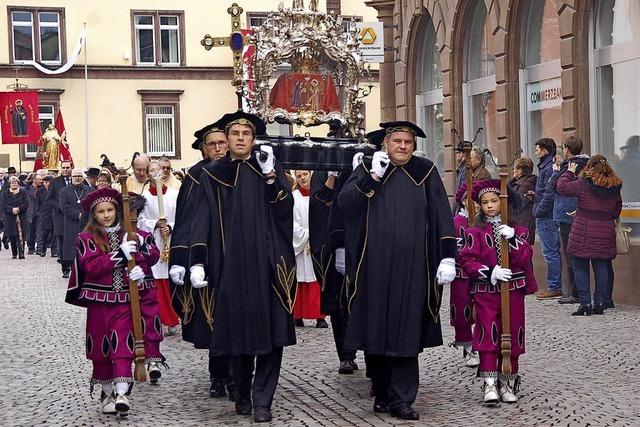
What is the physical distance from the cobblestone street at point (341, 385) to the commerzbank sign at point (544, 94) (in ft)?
14.3

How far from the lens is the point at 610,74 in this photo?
53.1 feet

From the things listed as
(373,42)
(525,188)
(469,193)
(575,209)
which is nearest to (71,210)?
(373,42)

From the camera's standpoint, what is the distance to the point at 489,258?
28.6 feet

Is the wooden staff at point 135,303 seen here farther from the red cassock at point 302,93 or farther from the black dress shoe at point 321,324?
the red cassock at point 302,93

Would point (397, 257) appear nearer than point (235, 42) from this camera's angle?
Yes

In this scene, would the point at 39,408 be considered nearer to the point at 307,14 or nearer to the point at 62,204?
the point at 307,14

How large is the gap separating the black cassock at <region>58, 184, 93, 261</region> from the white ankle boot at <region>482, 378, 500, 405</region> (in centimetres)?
1314

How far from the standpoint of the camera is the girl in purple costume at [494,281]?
8.62 meters

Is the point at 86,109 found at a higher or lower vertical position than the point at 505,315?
higher

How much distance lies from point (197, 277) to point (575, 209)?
7.46 m

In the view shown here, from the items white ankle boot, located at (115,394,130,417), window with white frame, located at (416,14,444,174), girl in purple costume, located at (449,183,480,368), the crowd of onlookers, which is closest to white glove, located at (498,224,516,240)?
girl in purple costume, located at (449,183,480,368)

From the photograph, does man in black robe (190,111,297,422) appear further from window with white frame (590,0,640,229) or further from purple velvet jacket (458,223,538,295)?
window with white frame (590,0,640,229)

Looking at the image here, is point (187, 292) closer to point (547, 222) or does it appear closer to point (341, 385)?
point (341, 385)

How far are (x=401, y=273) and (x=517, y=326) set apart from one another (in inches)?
38.9
